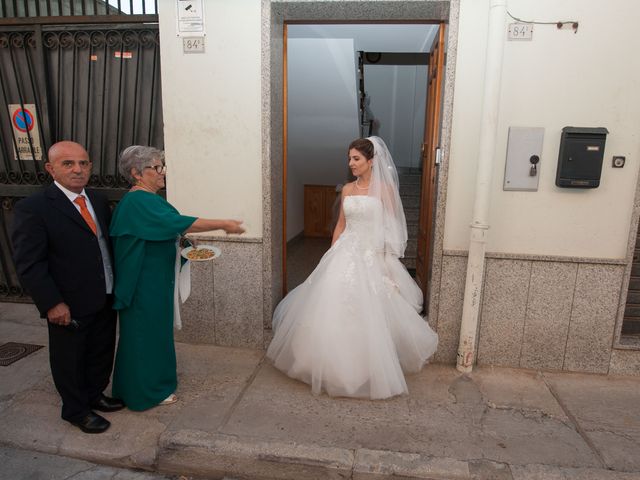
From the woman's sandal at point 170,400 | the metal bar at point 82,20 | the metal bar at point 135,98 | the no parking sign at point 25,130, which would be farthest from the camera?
the no parking sign at point 25,130

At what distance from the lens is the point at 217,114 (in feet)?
12.9

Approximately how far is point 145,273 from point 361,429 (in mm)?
1814

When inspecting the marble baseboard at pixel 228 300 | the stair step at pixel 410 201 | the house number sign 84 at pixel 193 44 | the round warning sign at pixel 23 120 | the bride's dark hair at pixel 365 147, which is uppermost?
the house number sign 84 at pixel 193 44

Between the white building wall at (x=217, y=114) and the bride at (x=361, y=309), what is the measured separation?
863mm

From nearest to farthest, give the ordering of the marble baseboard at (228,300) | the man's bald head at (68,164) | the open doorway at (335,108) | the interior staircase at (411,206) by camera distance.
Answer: the man's bald head at (68,164)
the marble baseboard at (228,300)
the interior staircase at (411,206)
the open doorway at (335,108)

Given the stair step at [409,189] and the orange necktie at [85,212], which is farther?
the stair step at [409,189]

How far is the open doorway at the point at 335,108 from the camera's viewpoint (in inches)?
263

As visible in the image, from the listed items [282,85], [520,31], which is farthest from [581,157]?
[282,85]

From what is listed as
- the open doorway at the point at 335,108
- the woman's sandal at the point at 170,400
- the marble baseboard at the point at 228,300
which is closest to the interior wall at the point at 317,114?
the open doorway at the point at 335,108

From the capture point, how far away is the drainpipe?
3322mm

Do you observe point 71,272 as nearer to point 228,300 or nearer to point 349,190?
point 228,300

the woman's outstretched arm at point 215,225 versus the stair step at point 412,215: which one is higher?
the woman's outstretched arm at point 215,225

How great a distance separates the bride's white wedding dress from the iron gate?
2.25 m

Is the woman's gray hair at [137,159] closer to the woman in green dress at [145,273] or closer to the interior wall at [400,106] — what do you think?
the woman in green dress at [145,273]
